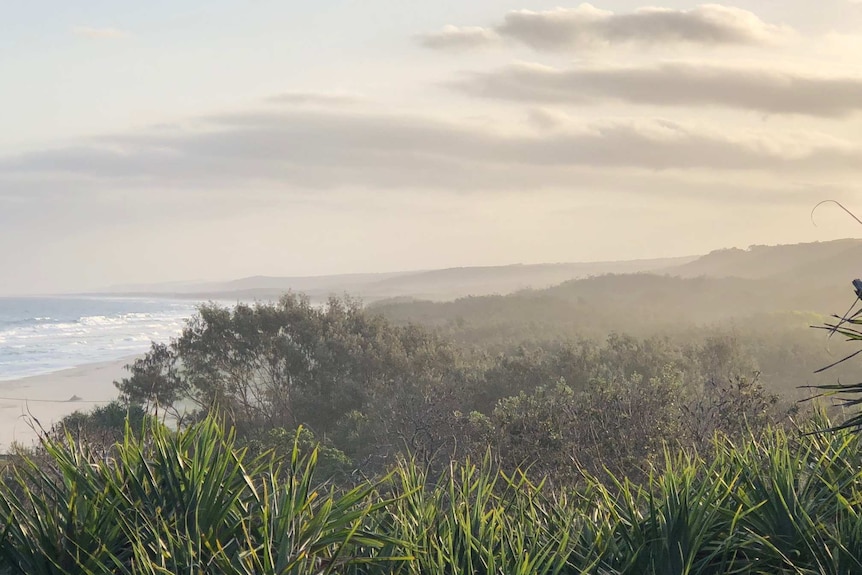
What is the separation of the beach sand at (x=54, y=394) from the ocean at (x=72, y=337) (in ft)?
11.8

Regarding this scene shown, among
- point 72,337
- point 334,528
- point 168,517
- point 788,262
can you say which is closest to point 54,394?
point 72,337

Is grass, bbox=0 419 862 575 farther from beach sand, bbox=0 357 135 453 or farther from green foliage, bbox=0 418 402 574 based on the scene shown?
beach sand, bbox=0 357 135 453

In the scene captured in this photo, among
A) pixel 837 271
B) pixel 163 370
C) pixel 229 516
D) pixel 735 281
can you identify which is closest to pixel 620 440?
pixel 229 516

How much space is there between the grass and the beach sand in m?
35.8

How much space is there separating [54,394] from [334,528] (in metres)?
55.7

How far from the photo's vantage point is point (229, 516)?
5621mm

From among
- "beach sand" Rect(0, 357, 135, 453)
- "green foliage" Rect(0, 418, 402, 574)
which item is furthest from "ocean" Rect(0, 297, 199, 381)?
"green foliage" Rect(0, 418, 402, 574)

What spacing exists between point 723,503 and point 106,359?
75.6m

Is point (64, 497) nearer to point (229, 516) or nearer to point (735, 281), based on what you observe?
point (229, 516)

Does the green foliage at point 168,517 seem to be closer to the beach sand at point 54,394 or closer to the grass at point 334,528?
the grass at point 334,528

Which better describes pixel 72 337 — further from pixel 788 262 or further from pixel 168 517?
pixel 788 262

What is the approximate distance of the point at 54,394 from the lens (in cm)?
5609

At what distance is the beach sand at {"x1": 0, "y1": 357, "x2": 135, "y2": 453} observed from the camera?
144 feet

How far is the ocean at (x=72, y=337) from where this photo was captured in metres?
75.2
